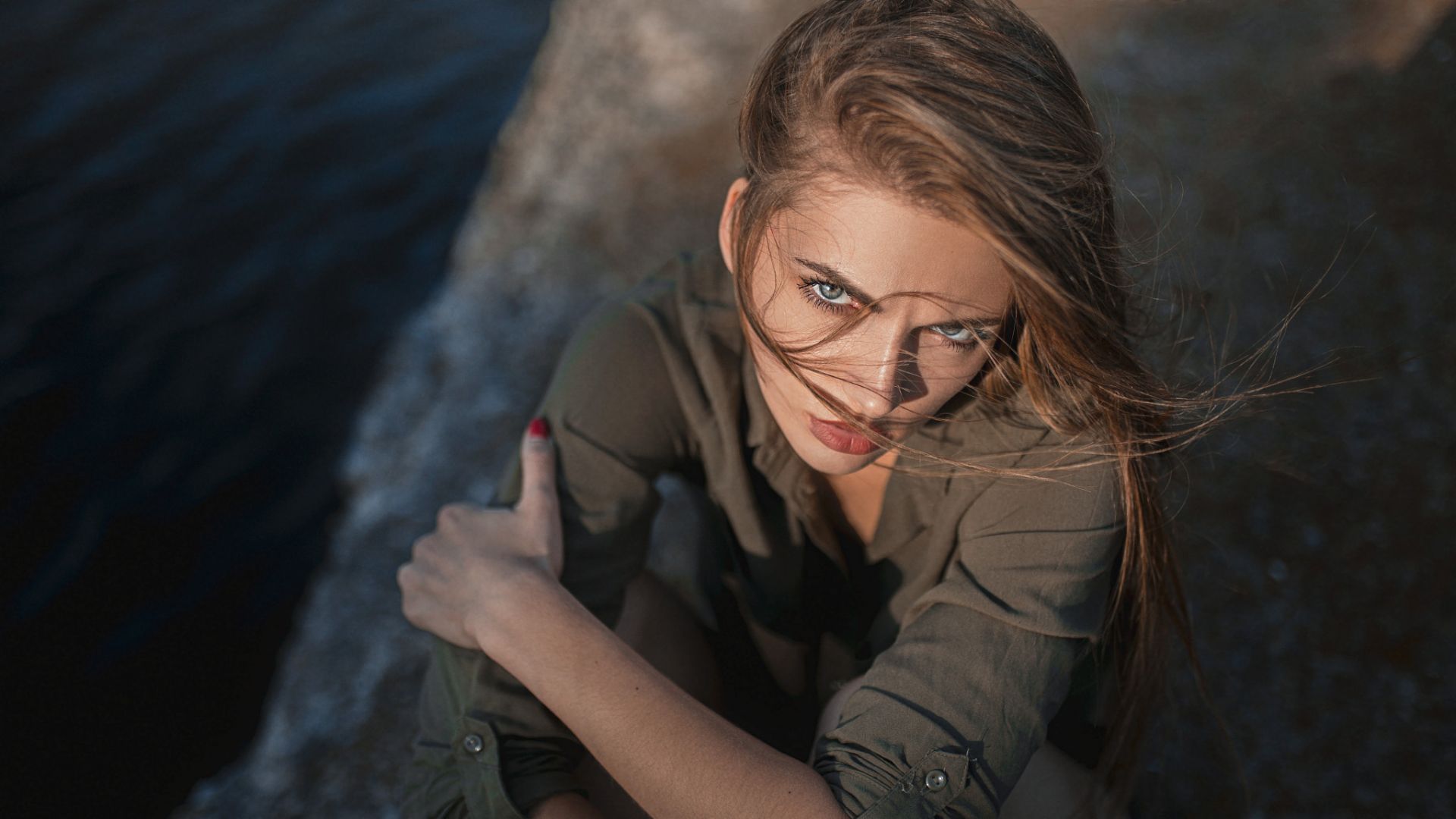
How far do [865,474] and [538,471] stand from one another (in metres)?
0.67

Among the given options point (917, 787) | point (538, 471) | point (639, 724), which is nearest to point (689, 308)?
point (538, 471)

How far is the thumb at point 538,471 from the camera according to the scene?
182 cm

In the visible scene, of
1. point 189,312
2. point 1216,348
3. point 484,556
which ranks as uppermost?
point 189,312

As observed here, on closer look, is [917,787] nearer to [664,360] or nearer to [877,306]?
[877,306]

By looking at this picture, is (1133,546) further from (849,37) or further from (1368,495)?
(1368,495)

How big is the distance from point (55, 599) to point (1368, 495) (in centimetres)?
393

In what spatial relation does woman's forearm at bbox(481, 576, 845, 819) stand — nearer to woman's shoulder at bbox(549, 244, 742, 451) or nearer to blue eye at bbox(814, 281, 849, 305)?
woman's shoulder at bbox(549, 244, 742, 451)

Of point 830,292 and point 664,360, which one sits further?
point 664,360

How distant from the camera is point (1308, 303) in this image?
3.06 meters

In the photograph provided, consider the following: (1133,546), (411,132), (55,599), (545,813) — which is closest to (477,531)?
(545,813)

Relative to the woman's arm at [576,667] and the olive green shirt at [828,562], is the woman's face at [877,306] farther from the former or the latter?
the woman's arm at [576,667]

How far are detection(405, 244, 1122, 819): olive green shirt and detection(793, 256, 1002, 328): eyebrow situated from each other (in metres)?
0.31

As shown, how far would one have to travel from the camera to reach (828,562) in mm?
2115

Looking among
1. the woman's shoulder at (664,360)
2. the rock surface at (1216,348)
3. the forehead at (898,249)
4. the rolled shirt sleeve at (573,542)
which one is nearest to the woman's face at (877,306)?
the forehead at (898,249)
